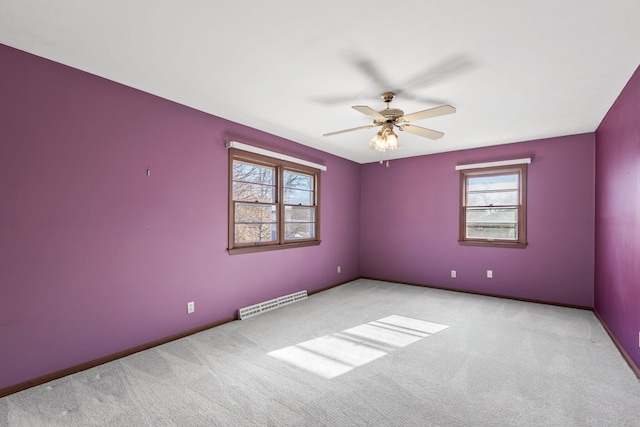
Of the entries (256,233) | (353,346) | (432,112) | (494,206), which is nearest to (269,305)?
(256,233)

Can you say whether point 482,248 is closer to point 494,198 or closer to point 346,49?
point 494,198

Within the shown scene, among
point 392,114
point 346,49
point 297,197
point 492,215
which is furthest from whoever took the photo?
point 492,215

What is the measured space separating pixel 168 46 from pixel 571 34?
2703mm

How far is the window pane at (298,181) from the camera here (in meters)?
4.51

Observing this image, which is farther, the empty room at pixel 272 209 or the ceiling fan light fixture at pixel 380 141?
the ceiling fan light fixture at pixel 380 141

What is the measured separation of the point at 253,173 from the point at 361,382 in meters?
2.79

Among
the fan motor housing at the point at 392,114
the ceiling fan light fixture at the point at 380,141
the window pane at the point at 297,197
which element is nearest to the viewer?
the fan motor housing at the point at 392,114

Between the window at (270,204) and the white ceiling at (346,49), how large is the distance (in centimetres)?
87

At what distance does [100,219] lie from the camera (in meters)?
2.53

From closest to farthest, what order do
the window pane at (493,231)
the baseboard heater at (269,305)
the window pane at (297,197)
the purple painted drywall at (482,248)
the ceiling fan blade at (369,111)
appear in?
the ceiling fan blade at (369,111) → the baseboard heater at (269,305) → the purple painted drywall at (482,248) → the window pane at (297,197) → the window pane at (493,231)

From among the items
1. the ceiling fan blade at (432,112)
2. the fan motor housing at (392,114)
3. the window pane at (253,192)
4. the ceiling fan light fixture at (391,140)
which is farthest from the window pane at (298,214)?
the ceiling fan blade at (432,112)

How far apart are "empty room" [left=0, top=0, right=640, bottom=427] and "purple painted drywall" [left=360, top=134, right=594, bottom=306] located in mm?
43

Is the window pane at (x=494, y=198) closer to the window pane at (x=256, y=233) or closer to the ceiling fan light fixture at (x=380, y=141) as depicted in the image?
the ceiling fan light fixture at (x=380, y=141)

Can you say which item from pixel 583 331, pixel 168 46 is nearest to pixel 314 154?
pixel 168 46
